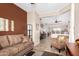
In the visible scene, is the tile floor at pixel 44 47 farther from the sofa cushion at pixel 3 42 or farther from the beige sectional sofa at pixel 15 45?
the sofa cushion at pixel 3 42

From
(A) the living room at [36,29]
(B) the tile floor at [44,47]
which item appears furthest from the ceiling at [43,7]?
(B) the tile floor at [44,47]

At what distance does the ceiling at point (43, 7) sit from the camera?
211 cm

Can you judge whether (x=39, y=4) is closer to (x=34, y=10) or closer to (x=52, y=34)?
(x=34, y=10)

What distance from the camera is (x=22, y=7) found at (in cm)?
219

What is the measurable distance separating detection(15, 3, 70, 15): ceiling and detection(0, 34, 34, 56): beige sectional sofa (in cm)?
54

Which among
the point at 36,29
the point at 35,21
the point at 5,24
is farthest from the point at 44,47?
the point at 5,24

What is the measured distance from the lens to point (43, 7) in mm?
2174

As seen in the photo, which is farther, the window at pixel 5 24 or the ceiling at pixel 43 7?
the window at pixel 5 24

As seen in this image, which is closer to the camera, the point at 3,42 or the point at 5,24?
the point at 3,42

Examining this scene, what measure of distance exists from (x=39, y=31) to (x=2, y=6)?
0.82m

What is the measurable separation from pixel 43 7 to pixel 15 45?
873 millimetres

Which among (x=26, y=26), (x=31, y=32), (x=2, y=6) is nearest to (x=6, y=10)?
(x=2, y=6)

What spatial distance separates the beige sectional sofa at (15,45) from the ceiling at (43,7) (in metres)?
0.54

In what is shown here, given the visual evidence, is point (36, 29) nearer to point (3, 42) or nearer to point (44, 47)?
point (44, 47)
